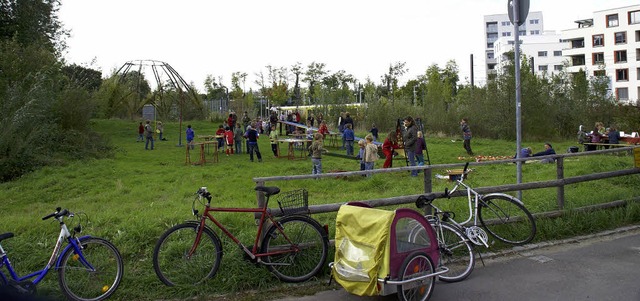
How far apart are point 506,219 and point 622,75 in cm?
7660

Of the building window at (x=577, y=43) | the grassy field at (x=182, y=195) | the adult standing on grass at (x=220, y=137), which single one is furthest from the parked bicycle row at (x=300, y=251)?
the building window at (x=577, y=43)

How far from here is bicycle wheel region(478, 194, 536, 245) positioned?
7.18 meters

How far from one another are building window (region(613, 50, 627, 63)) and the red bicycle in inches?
3126

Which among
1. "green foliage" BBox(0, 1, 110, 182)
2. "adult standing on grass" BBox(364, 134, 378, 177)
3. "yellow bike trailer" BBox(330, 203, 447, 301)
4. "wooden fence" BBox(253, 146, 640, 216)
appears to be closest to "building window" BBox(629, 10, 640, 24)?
"adult standing on grass" BBox(364, 134, 378, 177)

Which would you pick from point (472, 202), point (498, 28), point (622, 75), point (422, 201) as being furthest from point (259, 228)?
point (498, 28)

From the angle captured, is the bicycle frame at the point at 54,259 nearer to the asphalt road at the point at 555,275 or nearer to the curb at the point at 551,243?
the asphalt road at the point at 555,275

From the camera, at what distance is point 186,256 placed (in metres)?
5.75

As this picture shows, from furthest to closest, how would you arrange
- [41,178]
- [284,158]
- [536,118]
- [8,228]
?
[536,118] → [284,158] → [41,178] → [8,228]

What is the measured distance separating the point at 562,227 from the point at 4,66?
67.2 feet

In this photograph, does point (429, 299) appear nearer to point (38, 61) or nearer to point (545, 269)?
point (545, 269)

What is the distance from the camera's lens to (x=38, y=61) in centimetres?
2222

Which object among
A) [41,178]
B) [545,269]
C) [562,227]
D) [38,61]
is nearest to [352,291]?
[545,269]

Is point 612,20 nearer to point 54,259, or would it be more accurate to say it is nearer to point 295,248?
point 295,248

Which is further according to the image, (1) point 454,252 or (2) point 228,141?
(2) point 228,141
